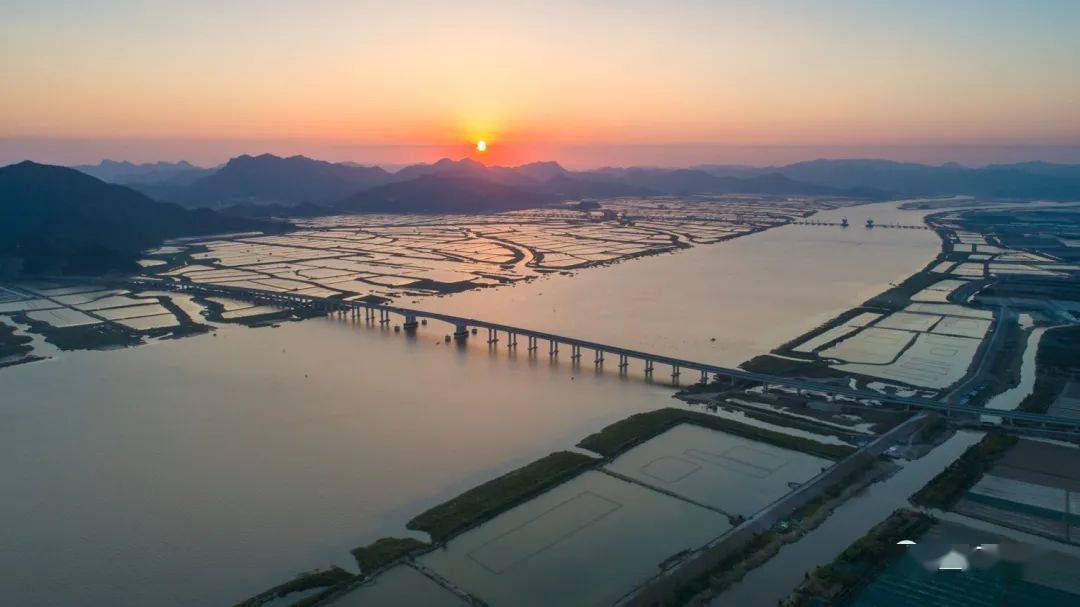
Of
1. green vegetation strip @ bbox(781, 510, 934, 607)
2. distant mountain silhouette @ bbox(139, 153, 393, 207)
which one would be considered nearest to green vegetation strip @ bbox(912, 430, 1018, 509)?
green vegetation strip @ bbox(781, 510, 934, 607)

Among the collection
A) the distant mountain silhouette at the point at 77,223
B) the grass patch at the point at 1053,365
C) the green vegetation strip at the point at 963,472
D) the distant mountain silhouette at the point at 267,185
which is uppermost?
the distant mountain silhouette at the point at 267,185

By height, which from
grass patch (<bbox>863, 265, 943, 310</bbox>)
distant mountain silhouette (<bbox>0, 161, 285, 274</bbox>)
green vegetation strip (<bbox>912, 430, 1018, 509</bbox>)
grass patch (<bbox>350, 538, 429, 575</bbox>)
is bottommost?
grass patch (<bbox>350, 538, 429, 575</bbox>)

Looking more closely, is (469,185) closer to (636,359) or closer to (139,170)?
(636,359)

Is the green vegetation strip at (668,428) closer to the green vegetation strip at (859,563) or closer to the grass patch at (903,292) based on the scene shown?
the green vegetation strip at (859,563)

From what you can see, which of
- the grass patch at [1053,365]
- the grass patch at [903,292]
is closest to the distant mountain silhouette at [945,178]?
the grass patch at [903,292]

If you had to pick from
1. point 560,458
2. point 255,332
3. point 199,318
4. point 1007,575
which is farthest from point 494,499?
point 199,318

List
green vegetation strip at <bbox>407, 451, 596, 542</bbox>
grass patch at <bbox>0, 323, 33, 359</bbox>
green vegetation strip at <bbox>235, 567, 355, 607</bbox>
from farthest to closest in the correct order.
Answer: grass patch at <bbox>0, 323, 33, 359</bbox> < green vegetation strip at <bbox>407, 451, 596, 542</bbox> < green vegetation strip at <bbox>235, 567, 355, 607</bbox>

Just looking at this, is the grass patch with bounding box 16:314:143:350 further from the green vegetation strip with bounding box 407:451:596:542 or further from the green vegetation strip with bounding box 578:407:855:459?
the green vegetation strip with bounding box 578:407:855:459
